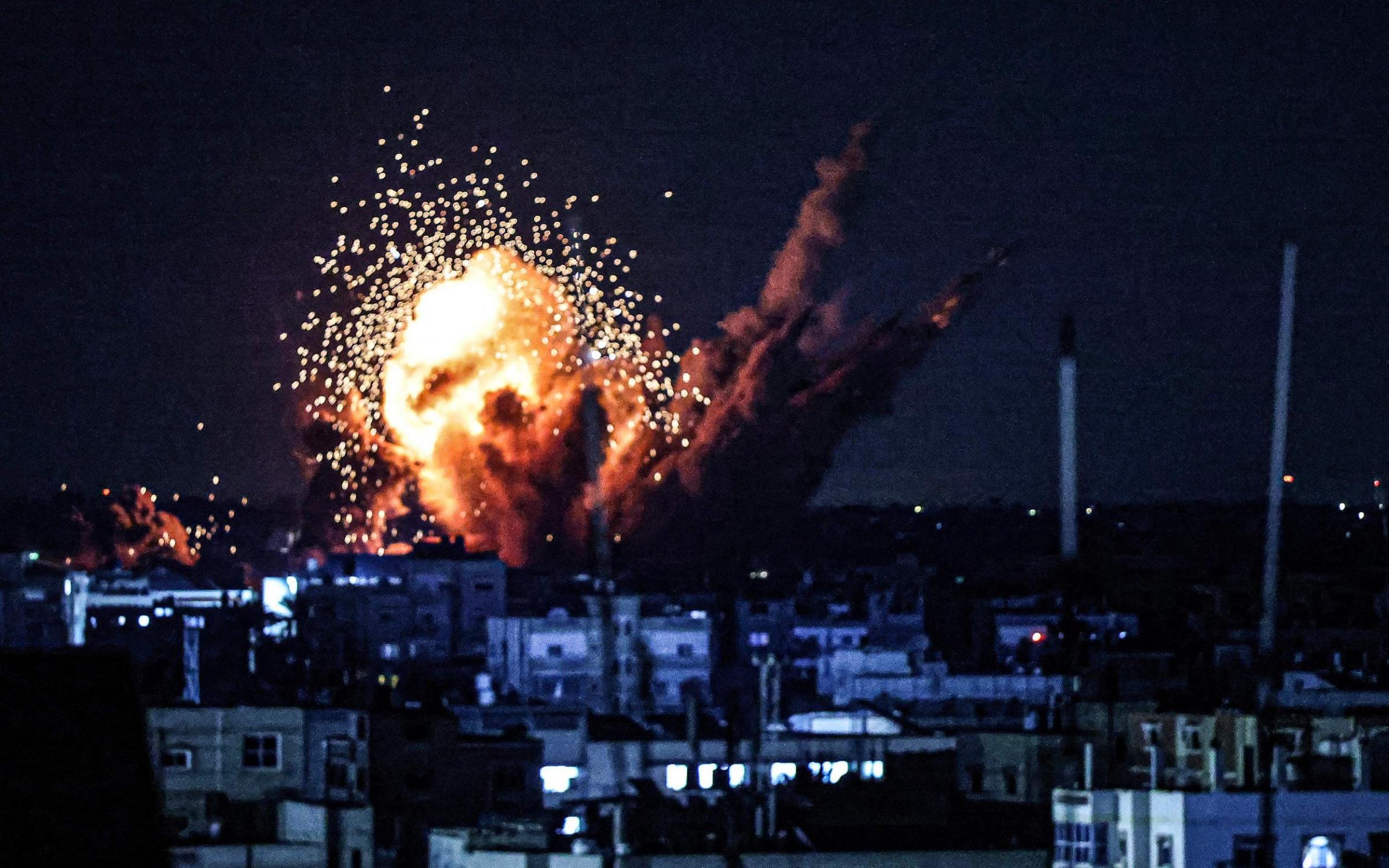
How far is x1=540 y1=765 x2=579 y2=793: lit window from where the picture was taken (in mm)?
37062

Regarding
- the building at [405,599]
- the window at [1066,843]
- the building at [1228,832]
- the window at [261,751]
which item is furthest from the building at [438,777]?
the building at [405,599]

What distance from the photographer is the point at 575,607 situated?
64062 millimetres

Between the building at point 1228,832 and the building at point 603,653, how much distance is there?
30053 millimetres

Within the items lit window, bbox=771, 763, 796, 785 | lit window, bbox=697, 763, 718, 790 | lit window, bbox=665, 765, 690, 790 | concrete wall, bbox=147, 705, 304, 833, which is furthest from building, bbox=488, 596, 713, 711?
concrete wall, bbox=147, 705, 304, 833

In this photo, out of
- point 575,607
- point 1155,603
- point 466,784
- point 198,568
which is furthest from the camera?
point 198,568

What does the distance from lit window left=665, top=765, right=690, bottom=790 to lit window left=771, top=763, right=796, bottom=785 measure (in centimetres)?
82

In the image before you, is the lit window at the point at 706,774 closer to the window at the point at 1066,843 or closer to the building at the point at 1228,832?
the window at the point at 1066,843

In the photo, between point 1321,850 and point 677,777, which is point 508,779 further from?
point 1321,850

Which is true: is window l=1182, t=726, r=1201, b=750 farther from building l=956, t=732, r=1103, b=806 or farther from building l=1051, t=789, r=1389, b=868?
building l=1051, t=789, r=1389, b=868

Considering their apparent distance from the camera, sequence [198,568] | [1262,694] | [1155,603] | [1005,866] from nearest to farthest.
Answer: [1005,866]
[1262,694]
[1155,603]
[198,568]

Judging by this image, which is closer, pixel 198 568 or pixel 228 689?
pixel 228 689

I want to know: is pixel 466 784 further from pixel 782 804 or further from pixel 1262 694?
pixel 1262 694

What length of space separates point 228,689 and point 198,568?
146ft

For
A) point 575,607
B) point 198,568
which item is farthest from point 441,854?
point 198,568
